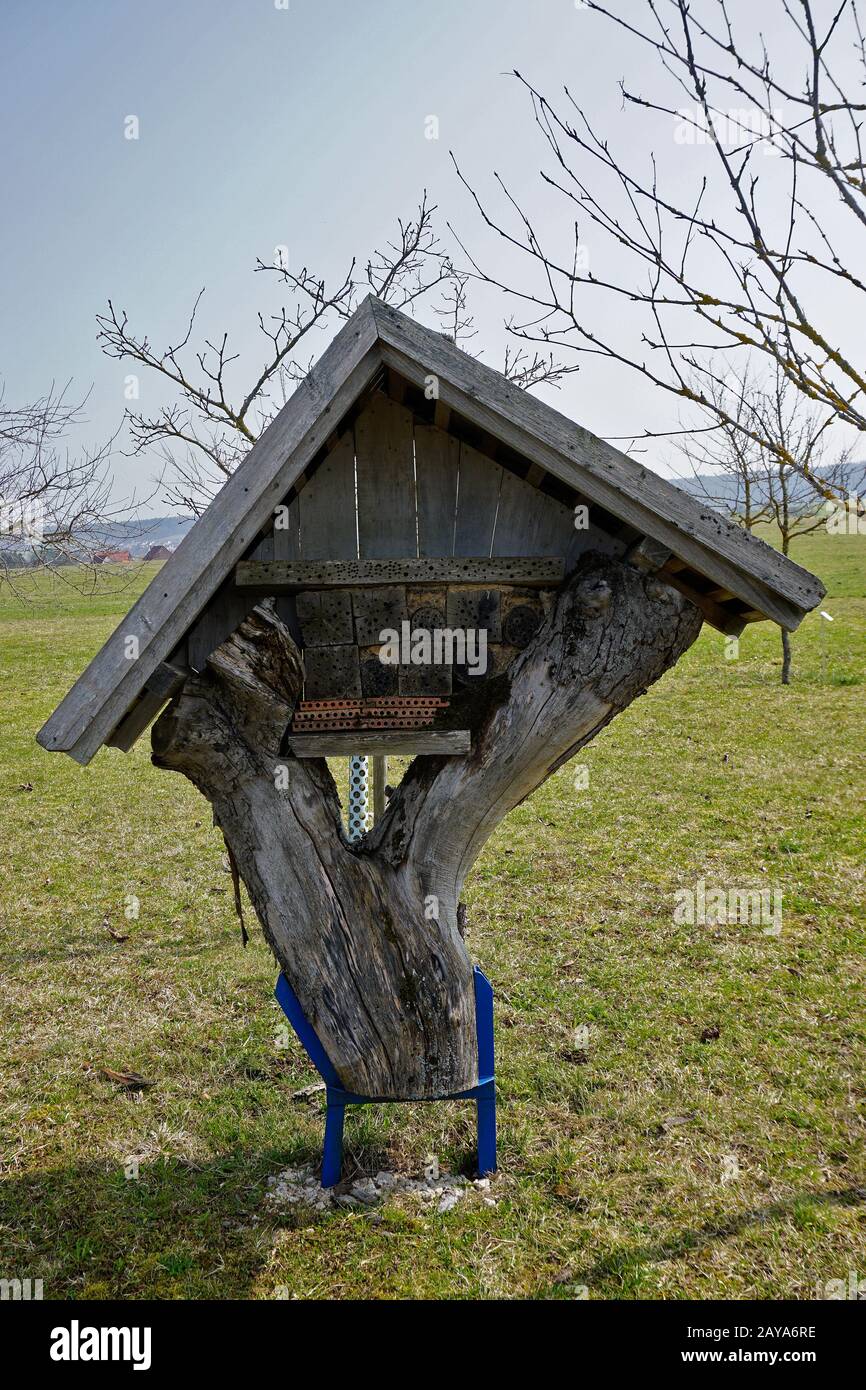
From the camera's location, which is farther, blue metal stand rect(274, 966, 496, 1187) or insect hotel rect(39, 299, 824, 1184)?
blue metal stand rect(274, 966, 496, 1187)

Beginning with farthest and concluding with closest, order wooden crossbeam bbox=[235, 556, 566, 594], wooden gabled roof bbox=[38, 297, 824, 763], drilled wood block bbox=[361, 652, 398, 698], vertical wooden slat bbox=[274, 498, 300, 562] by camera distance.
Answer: drilled wood block bbox=[361, 652, 398, 698] < vertical wooden slat bbox=[274, 498, 300, 562] < wooden crossbeam bbox=[235, 556, 566, 594] < wooden gabled roof bbox=[38, 297, 824, 763]

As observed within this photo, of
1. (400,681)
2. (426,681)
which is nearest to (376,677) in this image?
(400,681)

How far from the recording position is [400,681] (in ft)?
13.5

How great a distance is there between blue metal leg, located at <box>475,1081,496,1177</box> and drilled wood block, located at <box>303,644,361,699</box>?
2.00m

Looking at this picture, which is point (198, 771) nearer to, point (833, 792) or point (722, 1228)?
point (722, 1228)

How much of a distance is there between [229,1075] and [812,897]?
17.7 feet

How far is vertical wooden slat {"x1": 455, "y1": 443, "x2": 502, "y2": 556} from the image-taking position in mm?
4039

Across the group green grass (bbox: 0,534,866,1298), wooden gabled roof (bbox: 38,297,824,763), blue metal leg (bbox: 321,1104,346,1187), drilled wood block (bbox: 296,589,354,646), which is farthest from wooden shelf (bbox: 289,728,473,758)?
green grass (bbox: 0,534,866,1298)

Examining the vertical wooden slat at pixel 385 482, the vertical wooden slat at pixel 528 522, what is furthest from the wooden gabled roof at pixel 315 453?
the vertical wooden slat at pixel 528 522

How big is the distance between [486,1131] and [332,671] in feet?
7.92

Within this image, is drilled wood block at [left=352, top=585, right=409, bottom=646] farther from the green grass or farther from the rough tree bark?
the green grass

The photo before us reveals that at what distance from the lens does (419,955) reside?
164 inches

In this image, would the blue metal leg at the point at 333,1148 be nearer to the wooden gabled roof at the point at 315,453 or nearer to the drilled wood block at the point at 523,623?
the wooden gabled roof at the point at 315,453

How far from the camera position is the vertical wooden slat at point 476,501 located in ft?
13.3
